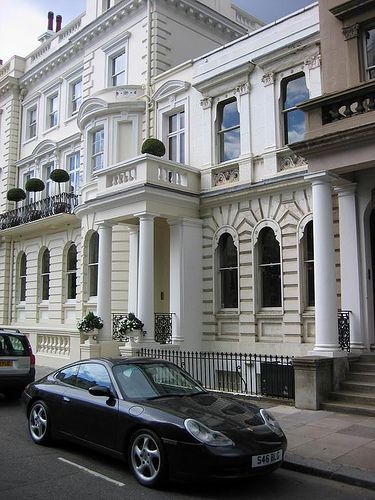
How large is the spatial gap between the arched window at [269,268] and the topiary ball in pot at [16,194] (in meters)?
15.1

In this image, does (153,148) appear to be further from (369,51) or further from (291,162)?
(369,51)

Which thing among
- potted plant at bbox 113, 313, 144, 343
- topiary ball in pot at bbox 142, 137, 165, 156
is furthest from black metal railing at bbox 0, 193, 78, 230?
potted plant at bbox 113, 313, 144, 343

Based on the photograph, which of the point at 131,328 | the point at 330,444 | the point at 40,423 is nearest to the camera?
the point at 330,444

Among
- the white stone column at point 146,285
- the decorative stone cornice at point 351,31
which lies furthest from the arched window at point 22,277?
the decorative stone cornice at point 351,31

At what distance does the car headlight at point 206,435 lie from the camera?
233 inches

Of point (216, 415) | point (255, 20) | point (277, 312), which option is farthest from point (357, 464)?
point (255, 20)

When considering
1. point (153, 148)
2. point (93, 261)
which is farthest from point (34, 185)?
point (153, 148)

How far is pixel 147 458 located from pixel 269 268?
1016 centimetres

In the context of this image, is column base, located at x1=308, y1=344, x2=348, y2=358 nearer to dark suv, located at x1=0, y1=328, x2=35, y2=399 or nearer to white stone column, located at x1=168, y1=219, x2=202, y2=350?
white stone column, located at x1=168, y1=219, x2=202, y2=350

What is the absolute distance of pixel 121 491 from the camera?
6.00m

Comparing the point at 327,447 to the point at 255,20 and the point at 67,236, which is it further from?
the point at 255,20

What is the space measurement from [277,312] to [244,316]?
121 cm

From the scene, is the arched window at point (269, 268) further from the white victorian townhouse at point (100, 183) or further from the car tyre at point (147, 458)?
the car tyre at point (147, 458)

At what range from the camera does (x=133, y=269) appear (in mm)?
18531
